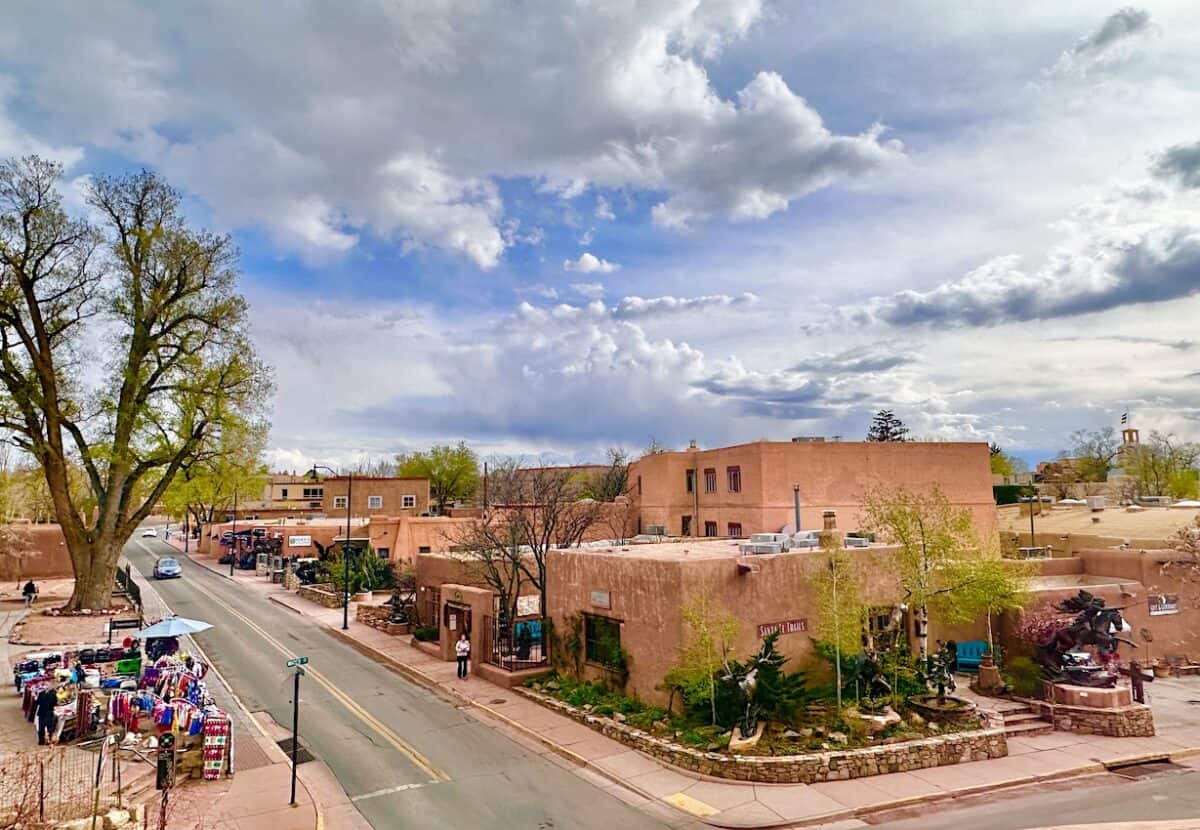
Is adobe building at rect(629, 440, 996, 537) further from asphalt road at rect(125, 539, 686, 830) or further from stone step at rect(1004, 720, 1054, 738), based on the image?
asphalt road at rect(125, 539, 686, 830)

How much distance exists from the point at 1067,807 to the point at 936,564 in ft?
24.5

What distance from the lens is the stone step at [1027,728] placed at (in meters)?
19.7

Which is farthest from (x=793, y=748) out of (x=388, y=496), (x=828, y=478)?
(x=388, y=496)

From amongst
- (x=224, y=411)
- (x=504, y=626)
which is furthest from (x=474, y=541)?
(x=224, y=411)

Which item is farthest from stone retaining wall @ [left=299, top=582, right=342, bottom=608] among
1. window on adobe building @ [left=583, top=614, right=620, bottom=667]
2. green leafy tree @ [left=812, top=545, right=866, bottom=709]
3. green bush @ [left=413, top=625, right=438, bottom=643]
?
green leafy tree @ [left=812, top=545, right=866, bottom=709]

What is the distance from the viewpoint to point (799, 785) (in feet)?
50.7

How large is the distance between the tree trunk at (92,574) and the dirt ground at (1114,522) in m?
43.4

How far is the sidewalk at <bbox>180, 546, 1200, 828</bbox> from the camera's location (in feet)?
47.0

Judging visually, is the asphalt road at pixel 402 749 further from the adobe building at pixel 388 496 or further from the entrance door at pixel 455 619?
the adobe building at pixel 388 496

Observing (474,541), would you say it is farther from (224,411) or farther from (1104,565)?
(1104,565)

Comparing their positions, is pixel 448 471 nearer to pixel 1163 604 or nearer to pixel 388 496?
pixel 388 496

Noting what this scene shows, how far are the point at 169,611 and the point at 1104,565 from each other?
41050 millimetres

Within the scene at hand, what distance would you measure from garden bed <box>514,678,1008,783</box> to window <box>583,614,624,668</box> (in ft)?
4.72

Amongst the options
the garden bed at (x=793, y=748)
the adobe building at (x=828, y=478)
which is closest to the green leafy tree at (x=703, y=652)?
the garden bed at (x=793, y=748)
